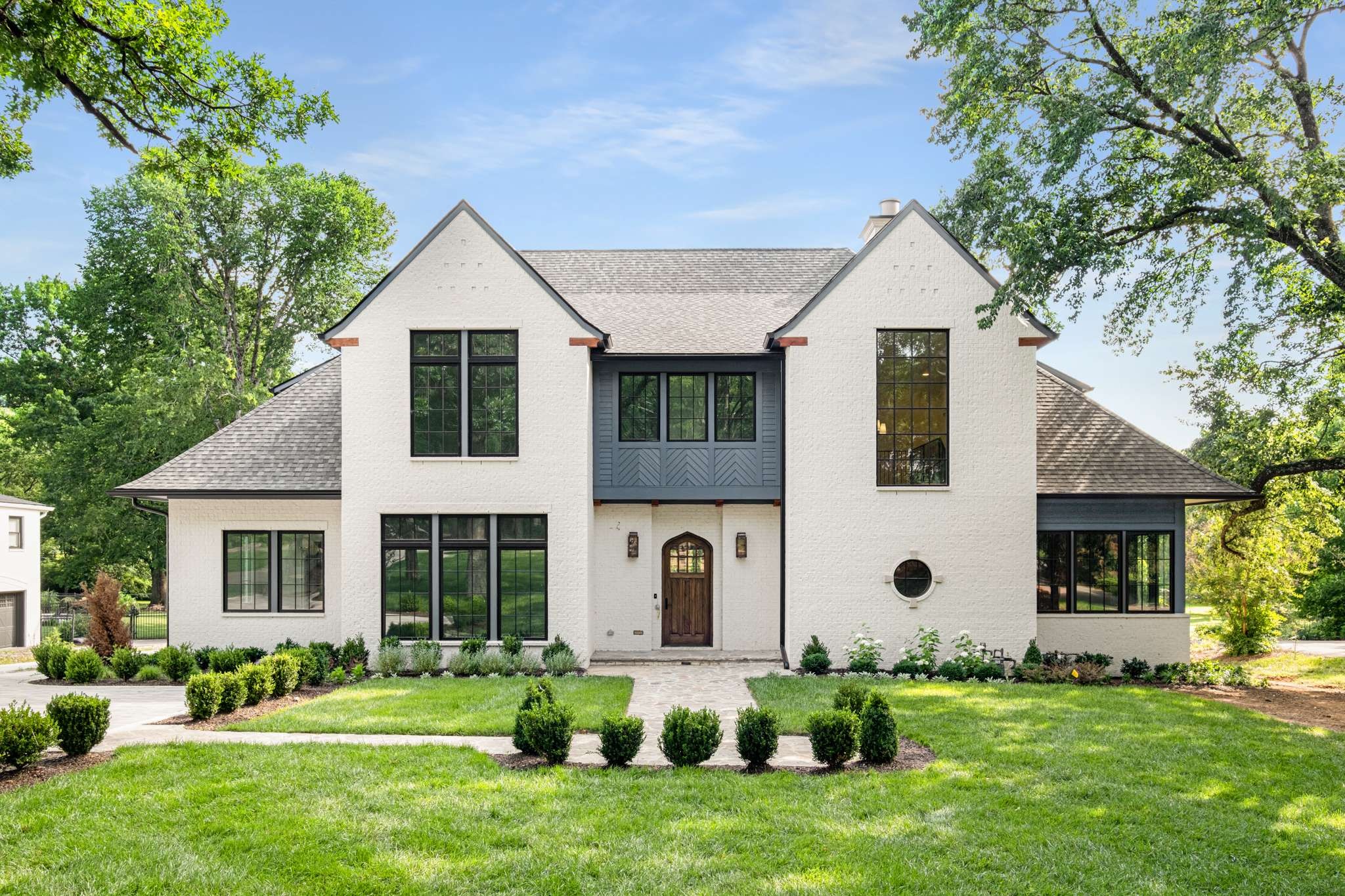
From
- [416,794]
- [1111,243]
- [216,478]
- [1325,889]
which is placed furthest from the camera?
[216,478]

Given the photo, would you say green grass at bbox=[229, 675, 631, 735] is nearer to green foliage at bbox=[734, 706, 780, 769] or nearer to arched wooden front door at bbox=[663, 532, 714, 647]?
green foliage at bbox=[734, 706, 780, 769]

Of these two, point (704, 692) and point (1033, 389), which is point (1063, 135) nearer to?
point (1033, 389)

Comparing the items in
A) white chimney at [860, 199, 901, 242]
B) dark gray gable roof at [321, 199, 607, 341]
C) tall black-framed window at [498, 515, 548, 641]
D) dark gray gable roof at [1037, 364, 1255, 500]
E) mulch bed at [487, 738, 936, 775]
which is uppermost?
white chimney at [860, 199, 901, 242]

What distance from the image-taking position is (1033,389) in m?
15.3

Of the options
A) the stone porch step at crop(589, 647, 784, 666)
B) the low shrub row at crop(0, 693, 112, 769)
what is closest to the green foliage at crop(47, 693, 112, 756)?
the low shrub row at crop(0, 693, 112, 769)

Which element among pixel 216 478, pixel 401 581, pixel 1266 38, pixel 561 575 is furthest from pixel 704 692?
pixel 1266 38

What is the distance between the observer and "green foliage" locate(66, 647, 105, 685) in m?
14.8

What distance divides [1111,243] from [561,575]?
38.6 feet

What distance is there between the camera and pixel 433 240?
15.3 m

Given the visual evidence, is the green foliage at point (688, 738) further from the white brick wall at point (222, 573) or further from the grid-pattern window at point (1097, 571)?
the grid-pattern window at point (1097, 571)

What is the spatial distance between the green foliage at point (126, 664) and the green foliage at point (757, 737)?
1240 centimetres

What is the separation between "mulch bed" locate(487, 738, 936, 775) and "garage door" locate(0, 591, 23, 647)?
91.7 feet

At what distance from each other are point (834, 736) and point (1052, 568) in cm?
946

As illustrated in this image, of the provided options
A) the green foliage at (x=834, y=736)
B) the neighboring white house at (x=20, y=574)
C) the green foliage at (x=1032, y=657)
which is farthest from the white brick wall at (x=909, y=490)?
the neighboring white house at (x=20, y=574)
